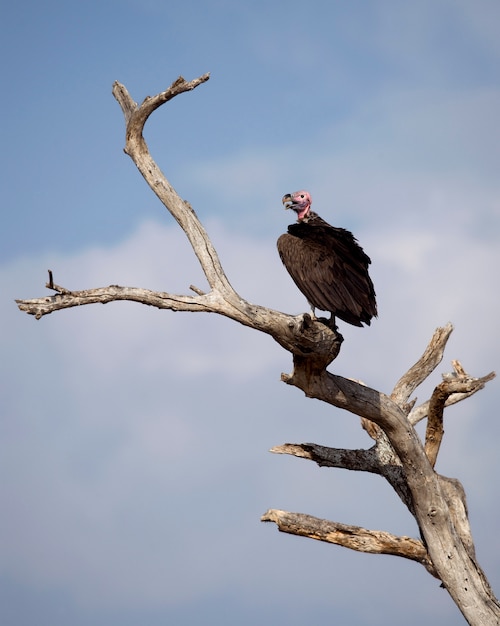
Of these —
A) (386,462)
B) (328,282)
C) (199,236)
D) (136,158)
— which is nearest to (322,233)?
(328,282)

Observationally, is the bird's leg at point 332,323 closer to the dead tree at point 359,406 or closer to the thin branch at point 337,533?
the dead tree at point 359,406

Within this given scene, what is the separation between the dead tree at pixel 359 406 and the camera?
9.49 metres

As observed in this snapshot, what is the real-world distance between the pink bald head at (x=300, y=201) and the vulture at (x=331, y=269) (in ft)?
2.70

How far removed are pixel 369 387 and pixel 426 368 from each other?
2.42 m

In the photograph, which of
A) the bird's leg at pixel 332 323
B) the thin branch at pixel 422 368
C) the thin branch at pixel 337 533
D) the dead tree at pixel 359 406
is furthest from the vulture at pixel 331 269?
the thin branch at pixel 422 368

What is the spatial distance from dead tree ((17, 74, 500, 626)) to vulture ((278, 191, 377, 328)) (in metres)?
0.37

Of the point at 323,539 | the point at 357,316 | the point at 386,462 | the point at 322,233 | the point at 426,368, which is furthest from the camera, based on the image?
the point at 426,368

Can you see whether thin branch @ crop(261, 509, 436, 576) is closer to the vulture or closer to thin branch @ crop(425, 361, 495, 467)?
thin branch @ crop(425, 361, 495, 467)

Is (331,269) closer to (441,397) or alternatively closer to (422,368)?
(441,397)

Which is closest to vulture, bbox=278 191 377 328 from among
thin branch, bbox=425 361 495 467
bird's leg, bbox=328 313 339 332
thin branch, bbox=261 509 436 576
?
bird's leg, bbox=328 313 339 332

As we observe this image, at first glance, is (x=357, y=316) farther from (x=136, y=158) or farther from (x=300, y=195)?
(x=136, y=158)

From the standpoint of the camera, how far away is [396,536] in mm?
11531

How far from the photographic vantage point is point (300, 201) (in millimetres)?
11516

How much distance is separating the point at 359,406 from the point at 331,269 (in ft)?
5.98
